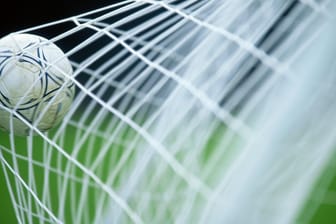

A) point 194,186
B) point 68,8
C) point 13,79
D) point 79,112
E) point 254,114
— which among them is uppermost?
point 254,114

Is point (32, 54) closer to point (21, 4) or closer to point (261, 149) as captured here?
point (261, 149)

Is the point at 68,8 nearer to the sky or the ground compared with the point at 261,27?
nearer to the ground

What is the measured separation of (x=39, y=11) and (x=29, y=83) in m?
4.37

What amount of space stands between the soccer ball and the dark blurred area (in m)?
4.18

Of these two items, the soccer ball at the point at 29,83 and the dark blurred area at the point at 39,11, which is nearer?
the soccer ball at the point at 29,83

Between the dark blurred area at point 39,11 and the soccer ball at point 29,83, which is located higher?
the soccer ball at point 29,83

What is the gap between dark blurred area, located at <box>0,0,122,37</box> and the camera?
588 centimetres

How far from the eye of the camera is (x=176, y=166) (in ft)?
3.34

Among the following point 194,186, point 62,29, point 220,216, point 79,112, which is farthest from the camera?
point 62,29

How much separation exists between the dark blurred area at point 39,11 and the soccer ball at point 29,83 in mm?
4183

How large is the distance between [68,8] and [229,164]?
5.15 m

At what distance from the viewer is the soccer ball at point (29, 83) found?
1656mm

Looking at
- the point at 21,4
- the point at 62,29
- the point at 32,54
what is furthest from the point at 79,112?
the point at 32,54

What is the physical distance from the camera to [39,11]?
5930 millimetres
